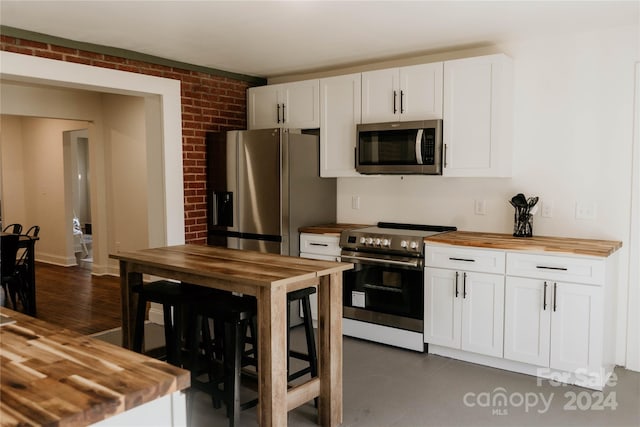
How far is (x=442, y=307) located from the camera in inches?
148

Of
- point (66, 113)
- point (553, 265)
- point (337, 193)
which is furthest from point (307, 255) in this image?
point (66, 113)

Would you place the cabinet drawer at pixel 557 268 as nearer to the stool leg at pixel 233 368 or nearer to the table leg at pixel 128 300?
the stool leg at pixel 233 368

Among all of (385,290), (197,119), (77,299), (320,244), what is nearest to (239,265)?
(385,290)

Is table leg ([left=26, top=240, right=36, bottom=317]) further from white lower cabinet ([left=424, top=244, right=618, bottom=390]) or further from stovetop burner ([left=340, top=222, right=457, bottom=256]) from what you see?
white lower cabinet ([left=424, top=244, right=618, bottom=390])

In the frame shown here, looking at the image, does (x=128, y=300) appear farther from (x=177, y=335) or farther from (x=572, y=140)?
(x=572, y=140)

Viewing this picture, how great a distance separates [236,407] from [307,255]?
6.70 feet

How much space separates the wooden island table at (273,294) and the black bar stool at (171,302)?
10 centimetres

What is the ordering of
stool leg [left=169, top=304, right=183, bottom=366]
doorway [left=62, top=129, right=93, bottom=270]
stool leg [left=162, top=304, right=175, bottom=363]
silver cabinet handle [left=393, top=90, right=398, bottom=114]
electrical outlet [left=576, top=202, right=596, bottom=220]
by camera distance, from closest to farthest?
stool leg [left=169, top=304, right=183, bottom=366]
stool leg [left=162, top=304, right=175, bottom=363]
electrical outlet [left=576, top=202, right=596, bottom=220]
silver cabinet handle [left=393, top=90, right=398, bottom=114]
doorway [left=62, top=129, right=93, bottom=270]

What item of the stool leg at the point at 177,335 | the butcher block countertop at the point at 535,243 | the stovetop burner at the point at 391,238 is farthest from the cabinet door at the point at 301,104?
the stool leg at the point at 177,335

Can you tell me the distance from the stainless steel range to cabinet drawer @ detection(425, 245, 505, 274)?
0.09m

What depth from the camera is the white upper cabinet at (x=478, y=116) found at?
371cm

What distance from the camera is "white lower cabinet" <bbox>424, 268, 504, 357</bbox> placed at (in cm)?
354

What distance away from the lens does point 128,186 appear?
6680mm

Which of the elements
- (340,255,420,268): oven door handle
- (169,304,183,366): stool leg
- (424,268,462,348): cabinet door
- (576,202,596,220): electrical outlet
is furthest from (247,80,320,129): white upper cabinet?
(169,304,183,366): stool leg
